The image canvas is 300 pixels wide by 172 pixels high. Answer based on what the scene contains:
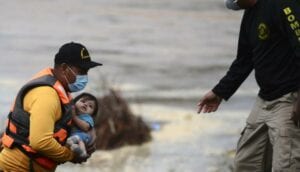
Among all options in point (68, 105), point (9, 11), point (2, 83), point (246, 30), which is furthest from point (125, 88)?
point (9, 11)

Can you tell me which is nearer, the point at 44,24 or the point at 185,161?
the point at 185,161

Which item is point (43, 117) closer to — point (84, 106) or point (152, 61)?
point (84, 106)

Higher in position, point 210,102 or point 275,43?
point 275,43

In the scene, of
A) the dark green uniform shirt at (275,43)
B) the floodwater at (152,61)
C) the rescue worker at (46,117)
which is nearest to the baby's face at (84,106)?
the rescue worker at (46,117)

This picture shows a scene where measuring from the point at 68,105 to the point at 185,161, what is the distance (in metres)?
3.75

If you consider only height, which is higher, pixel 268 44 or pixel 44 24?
pixel 268 44

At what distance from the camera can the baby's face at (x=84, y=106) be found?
449 cm

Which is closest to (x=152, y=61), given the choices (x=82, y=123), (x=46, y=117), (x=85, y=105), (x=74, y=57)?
(x=85, y=105)

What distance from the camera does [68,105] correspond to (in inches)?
168

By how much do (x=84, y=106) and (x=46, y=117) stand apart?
474mm

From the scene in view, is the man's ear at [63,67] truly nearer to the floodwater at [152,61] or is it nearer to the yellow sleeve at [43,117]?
the yellow sleeve at [43,117]

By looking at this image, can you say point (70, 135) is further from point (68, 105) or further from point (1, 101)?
point (1, 101)

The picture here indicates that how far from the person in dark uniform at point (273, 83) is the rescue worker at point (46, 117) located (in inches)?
44.0

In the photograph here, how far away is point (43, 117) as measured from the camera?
4051mm
